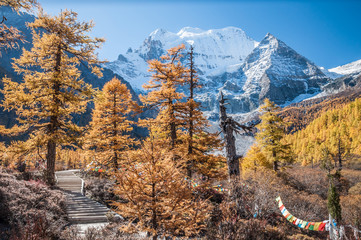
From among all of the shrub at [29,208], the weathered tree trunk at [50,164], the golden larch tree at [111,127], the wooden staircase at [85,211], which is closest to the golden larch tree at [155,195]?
the shrub at [29,208]

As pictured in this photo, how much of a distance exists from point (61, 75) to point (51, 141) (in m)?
4.01

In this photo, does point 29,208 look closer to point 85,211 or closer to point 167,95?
point 85,211

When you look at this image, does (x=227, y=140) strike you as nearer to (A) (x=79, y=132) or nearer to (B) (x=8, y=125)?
(A) (x=79, y=132)

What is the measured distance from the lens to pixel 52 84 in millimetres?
13359

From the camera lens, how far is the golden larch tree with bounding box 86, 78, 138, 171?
57.1 feet

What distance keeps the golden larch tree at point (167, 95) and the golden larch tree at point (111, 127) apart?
9.94 feet

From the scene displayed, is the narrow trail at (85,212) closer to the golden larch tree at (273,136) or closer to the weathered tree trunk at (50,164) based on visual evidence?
the weathered tree trunk at (50,164)

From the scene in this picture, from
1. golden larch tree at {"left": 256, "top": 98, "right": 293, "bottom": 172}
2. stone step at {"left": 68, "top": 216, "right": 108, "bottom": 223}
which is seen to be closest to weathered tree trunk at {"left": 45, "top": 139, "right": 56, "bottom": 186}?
stone step at {"left": 68, "top": 216, "right": 108, "bottom": 223}

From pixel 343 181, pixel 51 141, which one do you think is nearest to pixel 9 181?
pixel 51 141

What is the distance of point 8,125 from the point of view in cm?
11281

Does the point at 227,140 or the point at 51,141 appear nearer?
the point at 227,140

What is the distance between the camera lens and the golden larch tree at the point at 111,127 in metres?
17.4

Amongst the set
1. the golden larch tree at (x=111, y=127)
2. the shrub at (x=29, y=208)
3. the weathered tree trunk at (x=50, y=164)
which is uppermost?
the golden larch tree at (x=111, y=127)

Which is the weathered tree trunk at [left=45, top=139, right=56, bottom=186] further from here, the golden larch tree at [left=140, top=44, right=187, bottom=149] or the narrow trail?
the golden larch tree at [left=140, top=44, right=187, bottom=149]
